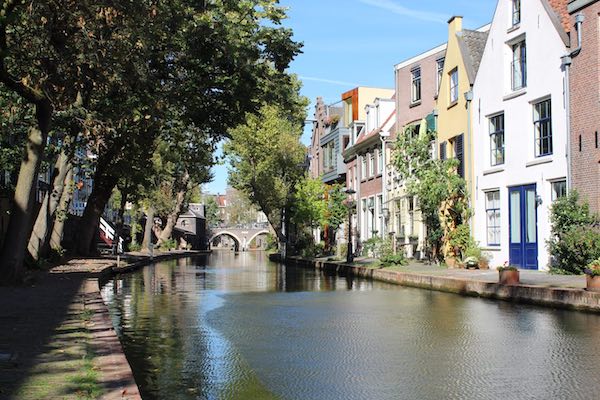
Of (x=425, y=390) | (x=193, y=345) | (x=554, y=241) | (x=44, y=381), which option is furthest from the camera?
(x=554, y=241)

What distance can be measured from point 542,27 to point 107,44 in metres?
15.3

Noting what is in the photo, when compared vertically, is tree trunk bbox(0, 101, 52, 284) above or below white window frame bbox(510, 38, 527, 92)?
below

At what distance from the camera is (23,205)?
16.7 meters

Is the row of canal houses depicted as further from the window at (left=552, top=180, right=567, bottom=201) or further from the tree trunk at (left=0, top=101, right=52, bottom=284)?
the tree trunk at (left=0, top=101, right=52, bottom=284)

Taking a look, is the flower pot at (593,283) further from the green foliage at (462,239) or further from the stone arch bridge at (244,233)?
the stone arch bridge at (244,233)

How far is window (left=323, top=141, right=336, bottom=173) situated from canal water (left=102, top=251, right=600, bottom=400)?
4096 cm

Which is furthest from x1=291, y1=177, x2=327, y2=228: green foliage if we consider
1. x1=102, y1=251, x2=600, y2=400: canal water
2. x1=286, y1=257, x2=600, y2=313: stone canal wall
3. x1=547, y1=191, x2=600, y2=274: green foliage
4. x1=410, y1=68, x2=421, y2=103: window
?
x1=102, y1=251, x2=600, y2=400: canal water

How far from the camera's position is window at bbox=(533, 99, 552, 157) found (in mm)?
23344

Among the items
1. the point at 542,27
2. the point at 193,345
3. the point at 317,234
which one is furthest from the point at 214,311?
the point at 317,234

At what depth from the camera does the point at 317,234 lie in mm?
61281

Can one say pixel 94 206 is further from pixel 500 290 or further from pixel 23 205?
pixel 500 290

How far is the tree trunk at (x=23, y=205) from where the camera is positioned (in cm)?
1666

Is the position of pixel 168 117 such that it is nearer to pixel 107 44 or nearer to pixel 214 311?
pixel 107 44

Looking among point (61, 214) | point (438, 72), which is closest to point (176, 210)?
point (61, 214)
